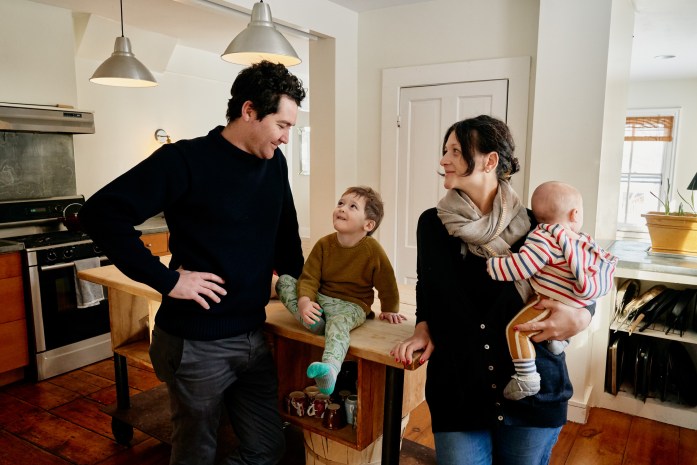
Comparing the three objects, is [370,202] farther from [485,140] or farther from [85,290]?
[85,290]

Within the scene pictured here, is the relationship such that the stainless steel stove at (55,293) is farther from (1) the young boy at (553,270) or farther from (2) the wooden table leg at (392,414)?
(1) the young boy at (553,270)

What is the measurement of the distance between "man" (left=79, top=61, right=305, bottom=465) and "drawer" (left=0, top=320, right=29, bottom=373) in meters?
2.23

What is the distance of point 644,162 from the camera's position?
7.58m

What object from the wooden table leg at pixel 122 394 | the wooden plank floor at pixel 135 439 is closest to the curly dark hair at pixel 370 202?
the wooden plank floor at pixel 135 439

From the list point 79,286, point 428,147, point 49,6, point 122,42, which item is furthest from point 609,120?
point 49,6

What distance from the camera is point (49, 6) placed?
410 cm

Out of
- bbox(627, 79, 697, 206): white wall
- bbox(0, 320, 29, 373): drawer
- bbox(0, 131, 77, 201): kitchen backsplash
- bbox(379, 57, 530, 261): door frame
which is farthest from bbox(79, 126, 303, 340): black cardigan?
bbox(627, 79, 697, 206): white wall

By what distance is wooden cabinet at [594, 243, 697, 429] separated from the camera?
284 centimetres

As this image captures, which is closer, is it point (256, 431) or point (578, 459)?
point (256, 431)

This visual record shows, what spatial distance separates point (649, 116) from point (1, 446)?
8.31 metres

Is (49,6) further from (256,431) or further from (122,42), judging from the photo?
(256,431)

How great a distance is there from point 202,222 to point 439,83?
2477mm

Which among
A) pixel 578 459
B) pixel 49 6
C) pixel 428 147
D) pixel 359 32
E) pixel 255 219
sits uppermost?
pixel 49 6

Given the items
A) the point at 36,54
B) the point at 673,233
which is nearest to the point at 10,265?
the point at 36,54
